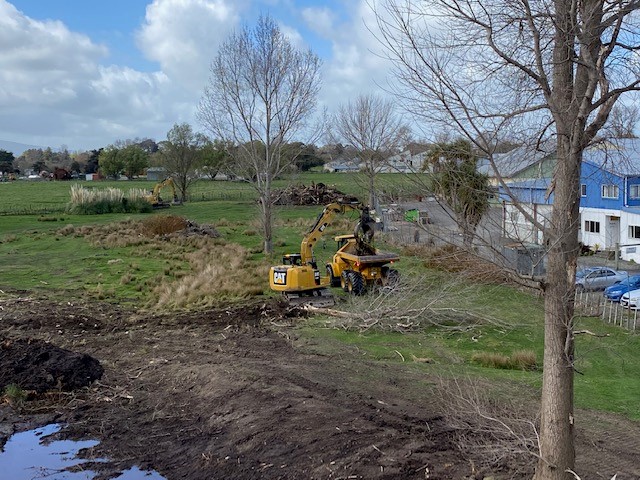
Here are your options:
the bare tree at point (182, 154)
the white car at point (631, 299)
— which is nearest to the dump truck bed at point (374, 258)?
the white car at point (631, 299)

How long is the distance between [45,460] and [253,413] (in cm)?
292

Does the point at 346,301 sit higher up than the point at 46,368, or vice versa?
the point at 346,301

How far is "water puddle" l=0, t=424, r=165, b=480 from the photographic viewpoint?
867cm

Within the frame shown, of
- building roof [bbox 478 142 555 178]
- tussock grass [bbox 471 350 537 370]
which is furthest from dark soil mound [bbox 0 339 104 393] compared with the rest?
building roof [bbox 478 142 555 178]

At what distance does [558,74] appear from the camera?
17.8 feet

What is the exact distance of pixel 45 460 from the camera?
918 cm

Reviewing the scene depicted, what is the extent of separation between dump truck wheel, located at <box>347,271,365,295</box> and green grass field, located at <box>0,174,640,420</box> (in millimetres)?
1600

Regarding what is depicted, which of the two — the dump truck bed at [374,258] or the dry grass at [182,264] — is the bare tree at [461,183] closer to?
the dump truck bed at [374,258]

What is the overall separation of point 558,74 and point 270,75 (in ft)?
81.9

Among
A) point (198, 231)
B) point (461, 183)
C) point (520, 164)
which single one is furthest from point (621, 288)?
point (198, 231)

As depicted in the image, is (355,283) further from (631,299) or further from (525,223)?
(525,223)

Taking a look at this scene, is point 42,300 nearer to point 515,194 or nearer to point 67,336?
point 67,336

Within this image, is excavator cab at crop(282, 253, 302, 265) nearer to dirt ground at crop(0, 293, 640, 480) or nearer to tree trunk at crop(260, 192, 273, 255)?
dirt ground at crop(0, 293, 640, 480)

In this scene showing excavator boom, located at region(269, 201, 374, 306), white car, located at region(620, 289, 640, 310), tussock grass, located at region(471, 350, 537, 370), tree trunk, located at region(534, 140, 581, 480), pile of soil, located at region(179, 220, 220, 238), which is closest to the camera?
tree trunk, located at region(534, 140, 581, 480)
